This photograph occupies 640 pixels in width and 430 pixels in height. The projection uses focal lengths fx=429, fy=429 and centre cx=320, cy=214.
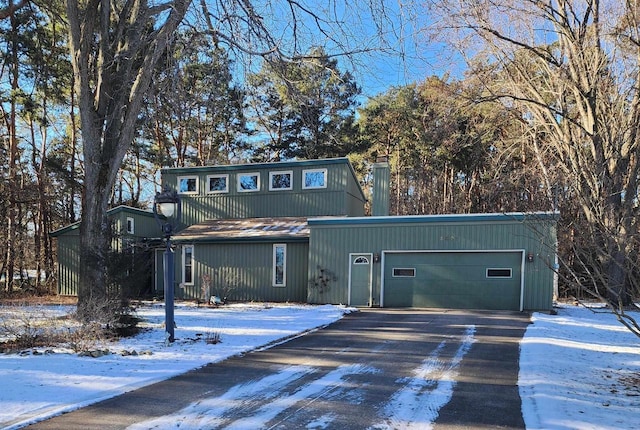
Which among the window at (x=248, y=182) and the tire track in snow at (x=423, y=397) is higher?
the window at (x=248, y=182)

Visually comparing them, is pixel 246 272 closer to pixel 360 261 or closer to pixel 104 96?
pixel 360 261

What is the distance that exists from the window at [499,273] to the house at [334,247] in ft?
0.10

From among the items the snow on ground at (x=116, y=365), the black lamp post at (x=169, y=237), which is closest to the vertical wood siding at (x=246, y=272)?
the snow on ground at (x=116, y=365)

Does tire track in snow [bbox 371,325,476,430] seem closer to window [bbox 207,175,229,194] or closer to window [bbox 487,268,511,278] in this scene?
window [bbox 487,268,511,278]

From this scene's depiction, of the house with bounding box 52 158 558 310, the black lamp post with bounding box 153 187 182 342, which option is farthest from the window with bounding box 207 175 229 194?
the black lamp post with bounding box 153 187 182 342

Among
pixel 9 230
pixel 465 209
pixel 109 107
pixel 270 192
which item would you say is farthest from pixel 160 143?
pixel 465 209

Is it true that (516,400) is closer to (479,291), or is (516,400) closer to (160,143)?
(479,291)

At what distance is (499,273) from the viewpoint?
13.5m

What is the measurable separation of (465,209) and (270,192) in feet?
48.4

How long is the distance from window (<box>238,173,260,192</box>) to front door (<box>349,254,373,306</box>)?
19.9ft

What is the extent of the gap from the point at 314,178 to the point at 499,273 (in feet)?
26.4

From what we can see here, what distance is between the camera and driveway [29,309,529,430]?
397 centimetres

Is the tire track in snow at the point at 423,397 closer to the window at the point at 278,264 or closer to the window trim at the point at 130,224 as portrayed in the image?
the window at the point at 278,264

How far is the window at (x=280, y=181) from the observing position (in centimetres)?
1817
